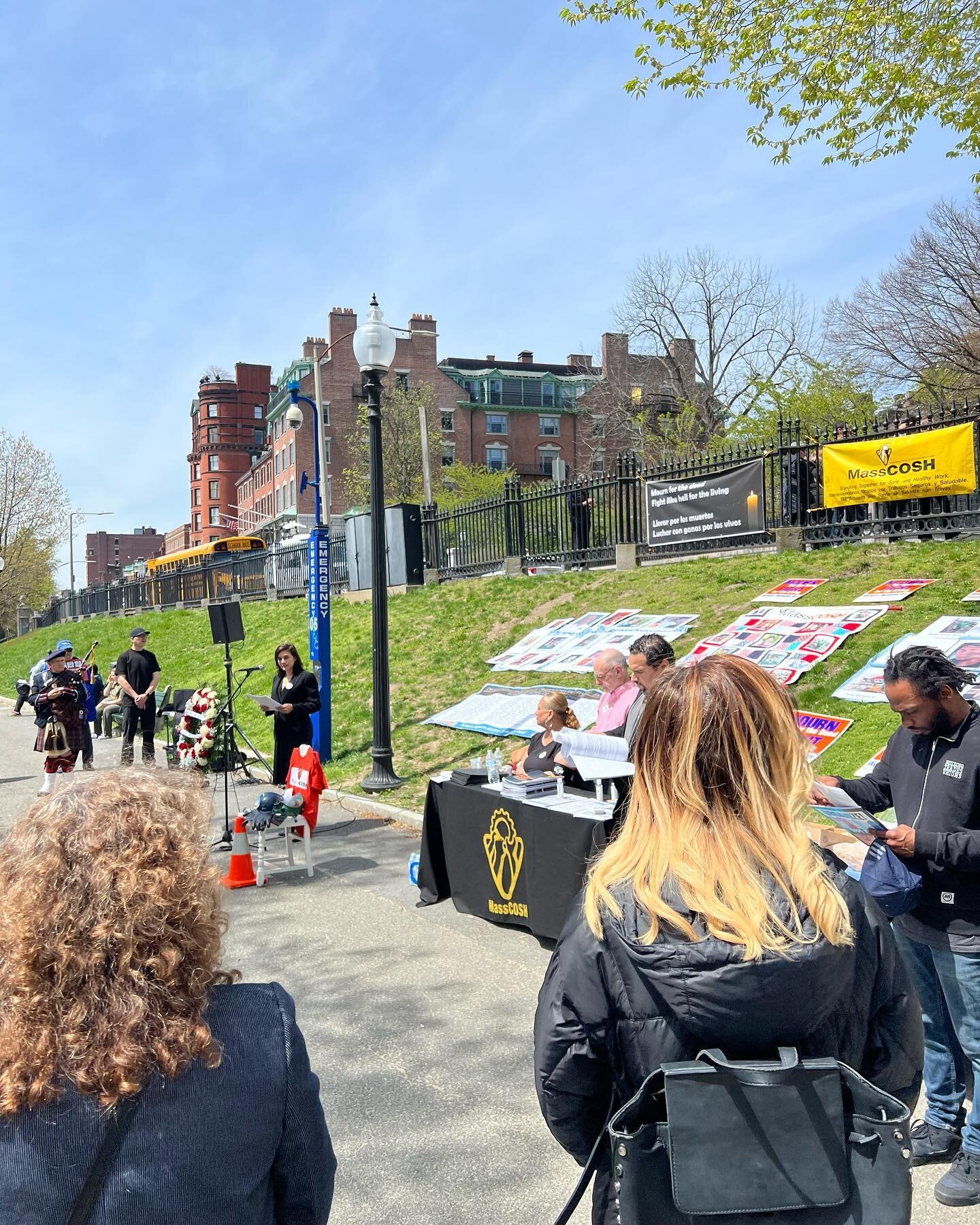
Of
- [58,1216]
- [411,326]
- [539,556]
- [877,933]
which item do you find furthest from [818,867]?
[411,326]

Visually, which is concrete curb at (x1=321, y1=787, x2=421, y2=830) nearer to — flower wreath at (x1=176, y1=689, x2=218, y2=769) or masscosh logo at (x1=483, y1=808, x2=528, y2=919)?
flower wreath at (x1=176, y1=689, x2=218, y2=769)

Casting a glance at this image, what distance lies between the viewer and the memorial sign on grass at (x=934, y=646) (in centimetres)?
897

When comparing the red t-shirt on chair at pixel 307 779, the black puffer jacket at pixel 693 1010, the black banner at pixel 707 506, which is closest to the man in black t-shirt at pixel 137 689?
the red t-shirt on chair at pixel 307 779

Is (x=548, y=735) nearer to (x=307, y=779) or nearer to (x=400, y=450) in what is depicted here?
(x=307, y=779)

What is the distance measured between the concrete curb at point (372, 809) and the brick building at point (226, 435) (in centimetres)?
9048

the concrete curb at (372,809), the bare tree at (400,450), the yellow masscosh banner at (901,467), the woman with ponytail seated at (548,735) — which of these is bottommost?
the concrete curb at (372,809)

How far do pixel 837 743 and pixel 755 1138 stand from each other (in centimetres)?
738

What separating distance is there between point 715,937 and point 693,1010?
0.13 m

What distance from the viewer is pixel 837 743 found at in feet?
27.8

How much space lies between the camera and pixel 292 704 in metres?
9.87

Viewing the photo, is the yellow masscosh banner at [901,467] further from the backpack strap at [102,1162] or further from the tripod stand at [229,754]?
the backpack strap at [102,1162]

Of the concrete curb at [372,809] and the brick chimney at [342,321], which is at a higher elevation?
the brick chimney at [342,321]

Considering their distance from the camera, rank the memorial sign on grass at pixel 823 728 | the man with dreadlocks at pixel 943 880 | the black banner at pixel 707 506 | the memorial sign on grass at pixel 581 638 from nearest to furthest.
A: the man with dreadlocks at pixel 943 880
the memorial sign on grass at pixel 823 728
the memorial sign on grass at pixel 581 638
the black banner at pixel 707 506

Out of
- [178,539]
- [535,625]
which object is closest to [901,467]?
[535,625]
